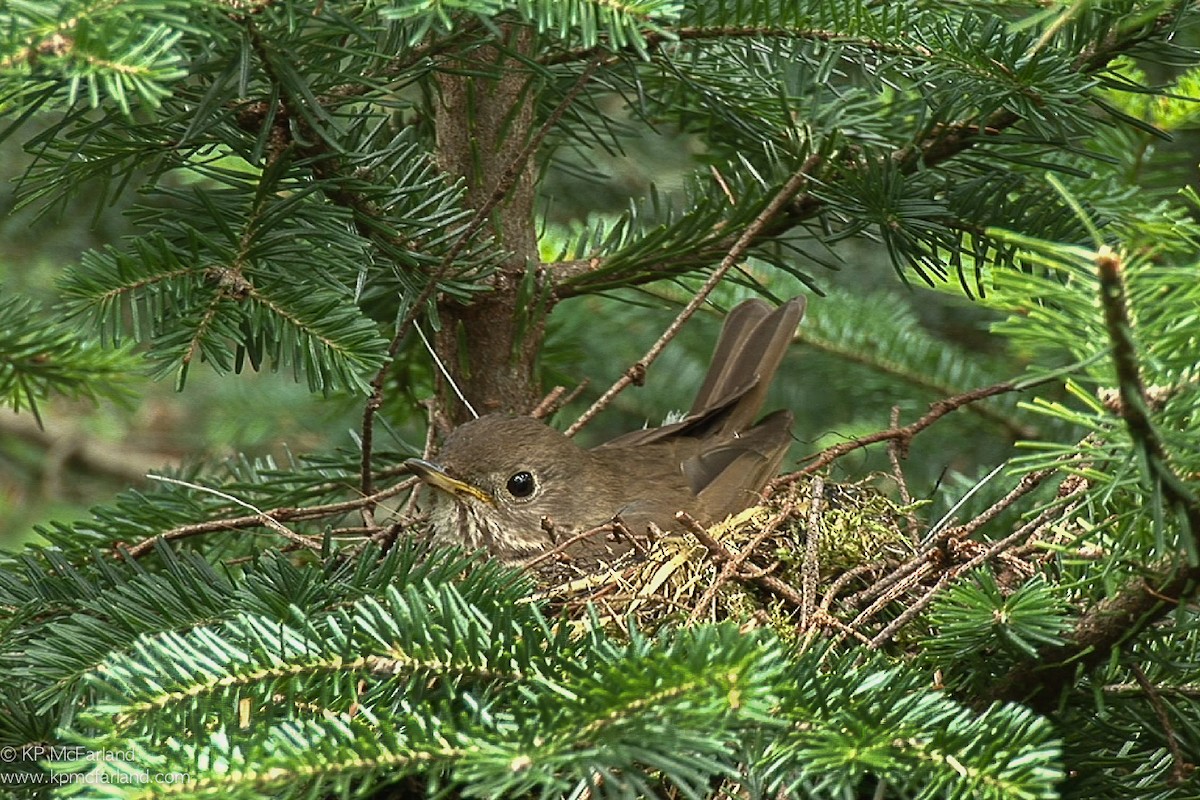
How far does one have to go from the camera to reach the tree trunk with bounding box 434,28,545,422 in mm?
2971

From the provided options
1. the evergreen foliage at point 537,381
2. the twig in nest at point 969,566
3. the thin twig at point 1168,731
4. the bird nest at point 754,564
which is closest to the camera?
the evergreen foliage at point 537,381

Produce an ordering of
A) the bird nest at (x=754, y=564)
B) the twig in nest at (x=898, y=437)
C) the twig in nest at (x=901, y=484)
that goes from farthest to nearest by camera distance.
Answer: the twig in nest at (x=901, y=484)
the twig in nest at (x=898, y=437)
the bird nest at (x=754, y=564)

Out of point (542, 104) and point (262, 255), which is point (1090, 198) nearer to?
point (542, 104)

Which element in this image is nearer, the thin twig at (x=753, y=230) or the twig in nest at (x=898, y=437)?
the thin twig at (x=753, y=230)

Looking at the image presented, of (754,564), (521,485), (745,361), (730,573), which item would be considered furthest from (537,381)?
(730,573)

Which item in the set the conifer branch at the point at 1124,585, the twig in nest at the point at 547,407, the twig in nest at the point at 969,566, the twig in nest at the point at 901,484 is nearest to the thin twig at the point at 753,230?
the twig in nest at the point at 547,407

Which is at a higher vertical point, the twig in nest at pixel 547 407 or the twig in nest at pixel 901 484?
the twig in nest at pixel 901 484

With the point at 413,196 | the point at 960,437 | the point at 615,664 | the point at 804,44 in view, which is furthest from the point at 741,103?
the point at 960,437

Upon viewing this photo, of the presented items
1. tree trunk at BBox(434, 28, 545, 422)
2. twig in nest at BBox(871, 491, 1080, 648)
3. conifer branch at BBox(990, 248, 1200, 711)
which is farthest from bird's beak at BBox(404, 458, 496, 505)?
conifer branch at BBox(990, 248, 1200, 711)

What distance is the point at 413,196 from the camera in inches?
98.2

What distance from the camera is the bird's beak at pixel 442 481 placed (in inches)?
127

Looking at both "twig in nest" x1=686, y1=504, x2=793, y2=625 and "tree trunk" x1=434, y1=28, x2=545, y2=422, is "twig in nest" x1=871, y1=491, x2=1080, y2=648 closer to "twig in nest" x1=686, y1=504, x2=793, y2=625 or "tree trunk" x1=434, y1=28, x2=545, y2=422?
"twig in nest" x1=686, y1=504, x2=793, y2=625

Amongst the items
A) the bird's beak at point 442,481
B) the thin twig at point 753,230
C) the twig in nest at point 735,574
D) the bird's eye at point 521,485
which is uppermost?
the thin twig at point 753,230

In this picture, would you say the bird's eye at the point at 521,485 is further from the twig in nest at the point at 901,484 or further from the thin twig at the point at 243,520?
the twig in nest at the point at 901,484
